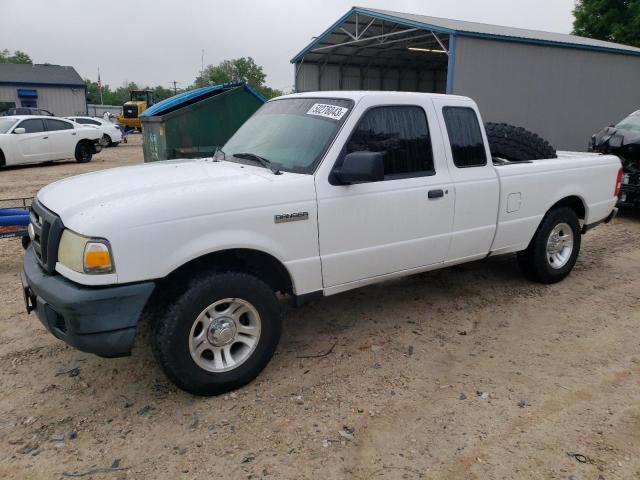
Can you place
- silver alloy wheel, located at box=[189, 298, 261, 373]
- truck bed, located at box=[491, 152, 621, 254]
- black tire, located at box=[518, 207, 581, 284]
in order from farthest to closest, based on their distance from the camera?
1. black tire, located at box=[518, 207, 581, 284]
2. truck bed, located at box=[491, 152, 621, 254]
3. silver alloy wheel, located at box=[189, 298, 261, 373]

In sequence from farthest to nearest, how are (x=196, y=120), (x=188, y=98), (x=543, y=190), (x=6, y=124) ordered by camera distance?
(x=6, y=124), (x=188, y=98), (x=196, y=120), (x=543, y=190)

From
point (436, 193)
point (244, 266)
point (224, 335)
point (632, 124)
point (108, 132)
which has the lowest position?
point (224, 335)

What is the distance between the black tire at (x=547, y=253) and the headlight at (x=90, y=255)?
3949 mm

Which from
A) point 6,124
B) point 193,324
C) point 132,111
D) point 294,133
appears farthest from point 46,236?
point 132,111

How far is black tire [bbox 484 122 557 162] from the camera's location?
5020 mm

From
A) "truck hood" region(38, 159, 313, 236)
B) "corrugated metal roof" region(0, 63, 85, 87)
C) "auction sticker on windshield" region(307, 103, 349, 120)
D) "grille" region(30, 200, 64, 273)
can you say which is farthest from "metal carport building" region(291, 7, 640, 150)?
"corrugated metal roof" region(0, 63, 85, 87)

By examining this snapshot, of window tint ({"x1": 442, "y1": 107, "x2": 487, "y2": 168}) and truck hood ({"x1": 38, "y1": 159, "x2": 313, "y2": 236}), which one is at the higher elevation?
window tint ({"x1": 442, "y1": 107, "x2": 487, "y2": 168})

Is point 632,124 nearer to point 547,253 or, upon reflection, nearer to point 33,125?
point 547,253

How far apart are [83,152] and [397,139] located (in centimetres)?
1481

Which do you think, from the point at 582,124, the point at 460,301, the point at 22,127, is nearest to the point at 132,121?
the point at 22,127

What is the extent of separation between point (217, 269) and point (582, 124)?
16.5 metres

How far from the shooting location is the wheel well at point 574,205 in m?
5.12

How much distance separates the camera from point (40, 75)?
45531mm

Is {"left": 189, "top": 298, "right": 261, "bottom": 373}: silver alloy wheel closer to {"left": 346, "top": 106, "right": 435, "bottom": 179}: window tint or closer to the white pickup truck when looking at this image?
the white pickup truck
